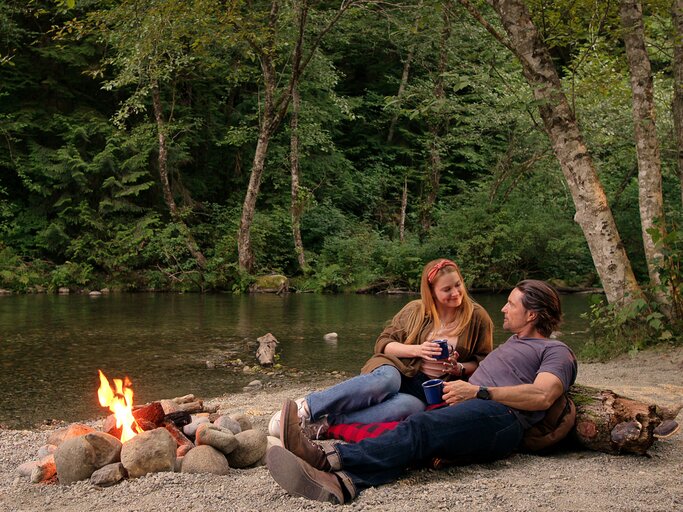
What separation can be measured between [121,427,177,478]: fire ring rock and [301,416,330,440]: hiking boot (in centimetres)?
87

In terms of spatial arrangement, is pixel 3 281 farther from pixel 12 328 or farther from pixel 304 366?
pixel 304 366

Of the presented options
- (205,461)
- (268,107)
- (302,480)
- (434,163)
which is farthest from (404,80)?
(302,480)

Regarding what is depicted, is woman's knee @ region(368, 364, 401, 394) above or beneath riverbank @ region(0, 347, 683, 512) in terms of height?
above

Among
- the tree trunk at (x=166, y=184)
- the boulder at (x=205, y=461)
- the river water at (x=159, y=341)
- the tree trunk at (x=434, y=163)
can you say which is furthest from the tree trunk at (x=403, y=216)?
the boulder at (x=205, y=461)

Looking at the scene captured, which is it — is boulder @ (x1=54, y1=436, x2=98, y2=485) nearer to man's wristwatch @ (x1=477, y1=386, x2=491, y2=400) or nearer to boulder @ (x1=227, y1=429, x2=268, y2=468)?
boulder @ (x1=227, y1=429, x2=268, y2=468)

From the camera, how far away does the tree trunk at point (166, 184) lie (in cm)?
2253

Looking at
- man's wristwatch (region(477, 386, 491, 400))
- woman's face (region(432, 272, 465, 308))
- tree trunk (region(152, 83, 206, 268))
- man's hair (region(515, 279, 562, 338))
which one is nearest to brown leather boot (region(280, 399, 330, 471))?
man's wristwatch (region(477, 386, 491, 400))

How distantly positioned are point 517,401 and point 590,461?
0.56 m

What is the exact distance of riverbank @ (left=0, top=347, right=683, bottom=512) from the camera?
3463mm

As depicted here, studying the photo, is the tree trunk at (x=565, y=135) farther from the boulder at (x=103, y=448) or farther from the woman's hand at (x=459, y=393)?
the boulder at (x=103, y=448)

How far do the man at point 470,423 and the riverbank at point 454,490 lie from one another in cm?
9

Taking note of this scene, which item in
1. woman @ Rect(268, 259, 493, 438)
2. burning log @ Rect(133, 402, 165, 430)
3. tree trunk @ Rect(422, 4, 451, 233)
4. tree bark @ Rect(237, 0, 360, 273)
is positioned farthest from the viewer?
tree trunk @ Rect(422, 4, 451, 233)

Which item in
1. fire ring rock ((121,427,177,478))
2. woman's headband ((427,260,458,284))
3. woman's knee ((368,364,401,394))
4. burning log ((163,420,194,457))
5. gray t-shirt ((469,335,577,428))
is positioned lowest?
burning log ((163,420,194,457))

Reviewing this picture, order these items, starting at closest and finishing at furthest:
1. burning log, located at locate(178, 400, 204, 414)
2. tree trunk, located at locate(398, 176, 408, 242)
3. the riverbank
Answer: the riverbank
burning log, located at locate(178, 400, 204, 414)
tree trunk, located at locate(398, 176, 408, 242)
